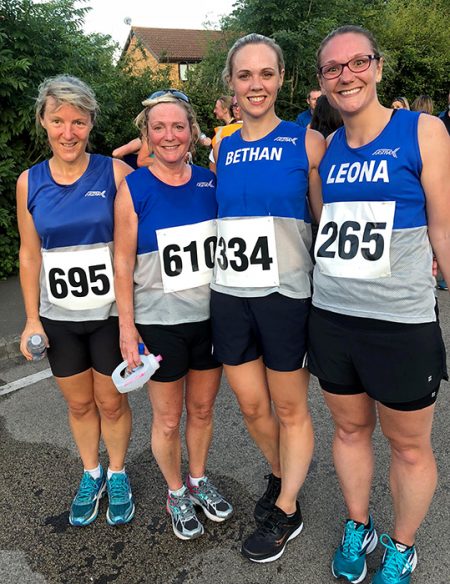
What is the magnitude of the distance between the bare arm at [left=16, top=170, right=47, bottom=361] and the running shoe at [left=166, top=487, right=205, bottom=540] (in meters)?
1.02

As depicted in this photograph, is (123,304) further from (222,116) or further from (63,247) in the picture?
(222,116)

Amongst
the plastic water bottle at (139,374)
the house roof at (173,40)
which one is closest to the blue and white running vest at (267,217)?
the plastic water bottle at (139,374)

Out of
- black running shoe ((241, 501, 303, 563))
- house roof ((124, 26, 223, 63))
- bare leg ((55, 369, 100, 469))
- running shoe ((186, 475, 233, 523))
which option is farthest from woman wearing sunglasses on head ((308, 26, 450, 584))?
house roof ((124, 26, 223, 63))

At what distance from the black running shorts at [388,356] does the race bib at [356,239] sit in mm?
185

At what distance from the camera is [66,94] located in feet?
7.07

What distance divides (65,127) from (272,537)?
2.09m

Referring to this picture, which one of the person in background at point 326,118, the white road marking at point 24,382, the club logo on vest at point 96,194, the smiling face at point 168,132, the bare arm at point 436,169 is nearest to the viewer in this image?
the bare arm at point 436,169

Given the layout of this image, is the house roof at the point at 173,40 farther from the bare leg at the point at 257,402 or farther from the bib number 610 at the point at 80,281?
the bare leg at the point at 257,402

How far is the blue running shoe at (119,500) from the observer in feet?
8.11

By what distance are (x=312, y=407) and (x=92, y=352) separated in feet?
5.93

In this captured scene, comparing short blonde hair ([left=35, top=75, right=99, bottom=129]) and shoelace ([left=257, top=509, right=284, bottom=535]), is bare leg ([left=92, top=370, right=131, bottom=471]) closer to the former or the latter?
shoelace ([left=257, top=509, right=284, bottom=535])

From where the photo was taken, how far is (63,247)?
2.23 meters

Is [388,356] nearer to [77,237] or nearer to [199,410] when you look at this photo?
[199,410]

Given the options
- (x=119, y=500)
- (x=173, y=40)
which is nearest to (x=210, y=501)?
(x=119, y=500)
